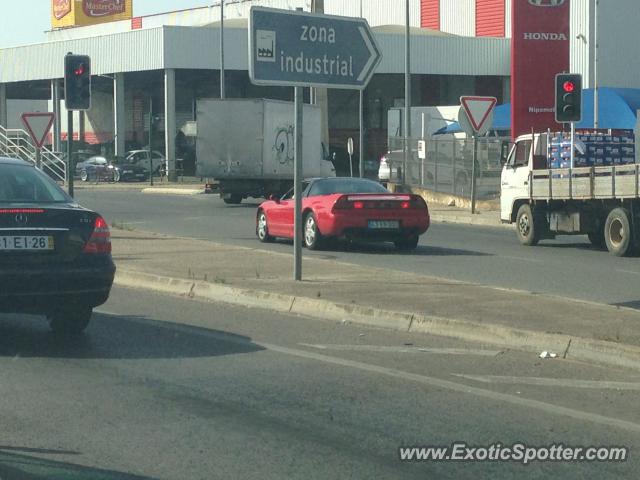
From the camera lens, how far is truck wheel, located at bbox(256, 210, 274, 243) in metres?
22.3

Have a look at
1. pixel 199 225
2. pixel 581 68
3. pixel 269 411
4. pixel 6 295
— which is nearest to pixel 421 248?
pixel 199 225

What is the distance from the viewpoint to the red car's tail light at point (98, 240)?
10.1 meters

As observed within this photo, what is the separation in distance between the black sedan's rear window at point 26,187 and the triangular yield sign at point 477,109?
19145 mm

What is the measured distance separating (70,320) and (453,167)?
26.7 m

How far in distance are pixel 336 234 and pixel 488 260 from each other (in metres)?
2.61

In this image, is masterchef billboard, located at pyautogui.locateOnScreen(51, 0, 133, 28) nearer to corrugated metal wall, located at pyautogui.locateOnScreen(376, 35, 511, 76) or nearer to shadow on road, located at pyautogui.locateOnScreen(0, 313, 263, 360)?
corrugated metal wall, located at pyautogui.locateOnScreen(376, 35, 511, 76)

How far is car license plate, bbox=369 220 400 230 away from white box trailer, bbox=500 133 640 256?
3.37 metres

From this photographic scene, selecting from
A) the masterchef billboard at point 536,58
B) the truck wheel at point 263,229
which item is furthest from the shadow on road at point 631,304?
the masterchef billboard at point 536,58

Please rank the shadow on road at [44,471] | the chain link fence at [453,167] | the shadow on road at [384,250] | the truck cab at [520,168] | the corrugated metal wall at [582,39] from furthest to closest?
the corrugated metal wall at [582,39] < the chain link fence at [453,167] < the truck cab at [520,168] < the shadow on road at [384,250] < the shadow on road at [44,471]

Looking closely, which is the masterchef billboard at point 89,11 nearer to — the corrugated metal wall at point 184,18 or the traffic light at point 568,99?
the corrugated metal wall at point 184,18

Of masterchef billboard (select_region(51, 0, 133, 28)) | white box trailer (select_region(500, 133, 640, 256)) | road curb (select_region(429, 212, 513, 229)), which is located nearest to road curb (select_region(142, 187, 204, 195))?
road curb (select_region(429, 212, 513, 229))

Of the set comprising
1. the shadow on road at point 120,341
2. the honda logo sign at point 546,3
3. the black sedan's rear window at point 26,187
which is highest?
the honda logo sign at point 546,3

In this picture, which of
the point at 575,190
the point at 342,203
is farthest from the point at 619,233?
the point at 342,203

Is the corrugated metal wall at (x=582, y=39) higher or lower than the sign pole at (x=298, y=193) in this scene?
higher
